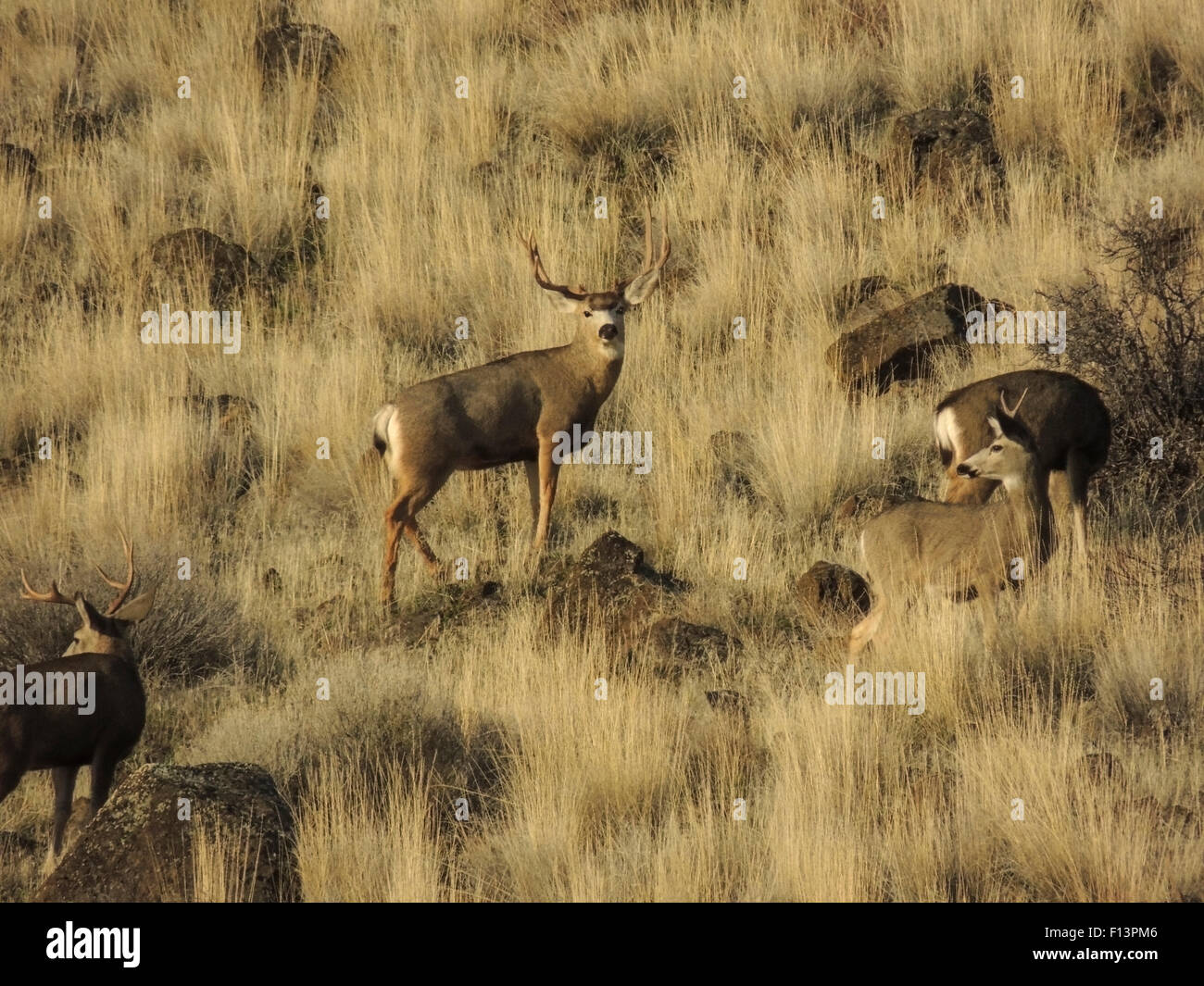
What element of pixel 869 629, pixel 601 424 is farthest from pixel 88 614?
pixel 601 424

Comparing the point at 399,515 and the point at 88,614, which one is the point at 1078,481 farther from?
the point at 88,614

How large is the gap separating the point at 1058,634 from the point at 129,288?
8.91 metres

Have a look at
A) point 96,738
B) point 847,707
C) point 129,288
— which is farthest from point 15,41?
point 847,707

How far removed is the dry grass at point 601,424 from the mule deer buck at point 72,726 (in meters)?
0.59

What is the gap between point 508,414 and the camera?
36.0 feet

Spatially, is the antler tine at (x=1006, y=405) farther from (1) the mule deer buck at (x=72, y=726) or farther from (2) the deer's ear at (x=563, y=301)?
(1) the mule deer buck at (x=72, y=726)

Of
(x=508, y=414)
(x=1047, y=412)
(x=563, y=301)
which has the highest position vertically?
(x=563, y=301)

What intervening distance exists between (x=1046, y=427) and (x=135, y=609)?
16.4ft

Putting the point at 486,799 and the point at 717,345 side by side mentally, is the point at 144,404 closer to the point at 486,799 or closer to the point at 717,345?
the point at 717,345

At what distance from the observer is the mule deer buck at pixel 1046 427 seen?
10094 millimetres

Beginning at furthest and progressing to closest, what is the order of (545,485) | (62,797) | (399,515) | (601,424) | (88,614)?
(601,424)
(545,485)
(399,515)
(88,614)
(62,797)

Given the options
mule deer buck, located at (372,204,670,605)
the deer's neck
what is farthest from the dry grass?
the deer's neck

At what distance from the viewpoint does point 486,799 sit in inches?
334

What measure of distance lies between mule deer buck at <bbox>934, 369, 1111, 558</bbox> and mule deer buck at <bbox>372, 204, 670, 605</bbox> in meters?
2.21
